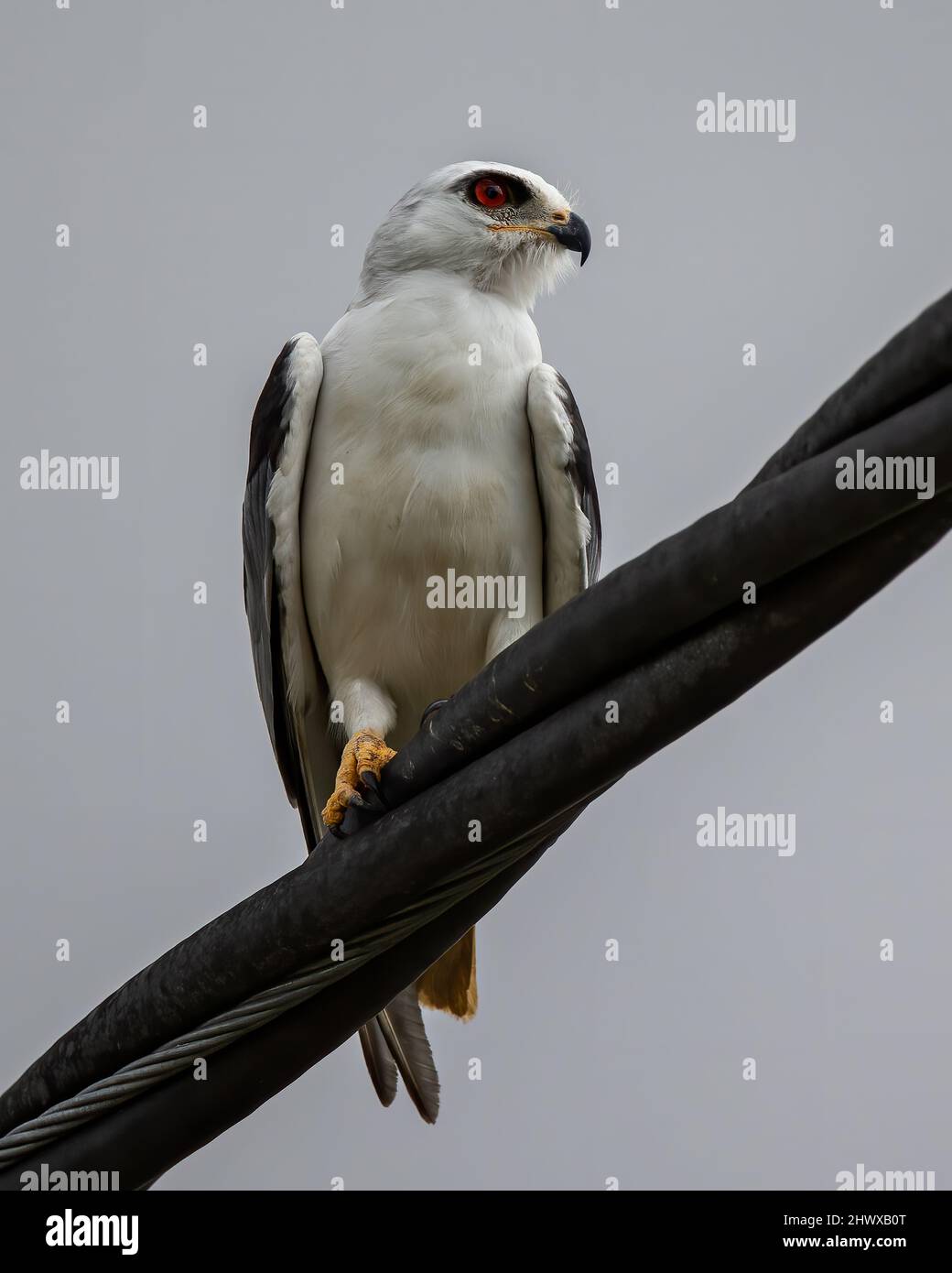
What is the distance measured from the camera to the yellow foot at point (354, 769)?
3.29 meters

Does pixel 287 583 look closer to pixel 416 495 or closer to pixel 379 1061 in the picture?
pixel 416 495

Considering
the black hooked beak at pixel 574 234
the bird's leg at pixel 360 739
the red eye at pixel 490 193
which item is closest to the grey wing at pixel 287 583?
the bird's leg at pixel 360 739

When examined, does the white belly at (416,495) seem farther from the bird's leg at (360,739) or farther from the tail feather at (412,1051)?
the tail feather at (412,1051)

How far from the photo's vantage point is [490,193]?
4.64 metres

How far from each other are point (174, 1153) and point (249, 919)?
0.39 metres

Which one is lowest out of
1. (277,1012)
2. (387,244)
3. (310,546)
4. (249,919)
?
(277,1012)

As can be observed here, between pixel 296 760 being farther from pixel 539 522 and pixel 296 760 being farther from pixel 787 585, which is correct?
pixel 787 585

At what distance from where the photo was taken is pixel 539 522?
4113mm

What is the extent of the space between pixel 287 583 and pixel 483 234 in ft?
4.46

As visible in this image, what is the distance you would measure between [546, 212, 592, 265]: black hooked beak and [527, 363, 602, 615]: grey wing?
73 centimetres

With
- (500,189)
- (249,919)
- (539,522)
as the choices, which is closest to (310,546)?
(539,522)

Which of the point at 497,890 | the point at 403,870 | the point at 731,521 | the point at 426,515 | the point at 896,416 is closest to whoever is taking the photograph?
the point at 896,416

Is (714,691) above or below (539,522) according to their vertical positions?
below

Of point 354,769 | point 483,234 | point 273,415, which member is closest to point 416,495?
point 273,415
